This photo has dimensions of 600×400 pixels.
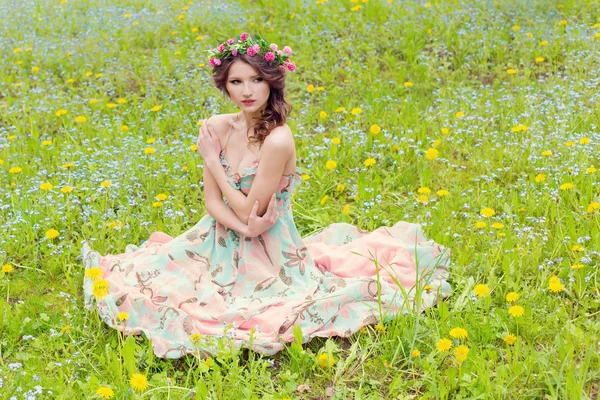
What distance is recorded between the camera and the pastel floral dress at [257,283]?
138 inches

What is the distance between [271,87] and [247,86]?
5.6 inches

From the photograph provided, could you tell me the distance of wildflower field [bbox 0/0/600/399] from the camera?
3303 millimetres

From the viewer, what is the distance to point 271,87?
11.9ft

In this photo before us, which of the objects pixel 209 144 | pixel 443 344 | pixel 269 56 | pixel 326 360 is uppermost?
pixel 269 56

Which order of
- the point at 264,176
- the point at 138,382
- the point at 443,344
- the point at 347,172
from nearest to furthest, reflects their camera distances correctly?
1. the point at 138,382
2. the point at 443,344
3. the point at 264,176
4. the point at 347,172

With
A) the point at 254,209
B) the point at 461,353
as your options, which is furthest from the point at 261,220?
the point at 461,353

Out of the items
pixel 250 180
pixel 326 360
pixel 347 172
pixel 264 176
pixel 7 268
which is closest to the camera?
pixel 326 360

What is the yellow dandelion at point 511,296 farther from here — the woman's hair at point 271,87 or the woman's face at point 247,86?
the woman's face at point 247,86

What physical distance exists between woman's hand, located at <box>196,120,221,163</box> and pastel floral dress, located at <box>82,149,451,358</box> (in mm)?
85

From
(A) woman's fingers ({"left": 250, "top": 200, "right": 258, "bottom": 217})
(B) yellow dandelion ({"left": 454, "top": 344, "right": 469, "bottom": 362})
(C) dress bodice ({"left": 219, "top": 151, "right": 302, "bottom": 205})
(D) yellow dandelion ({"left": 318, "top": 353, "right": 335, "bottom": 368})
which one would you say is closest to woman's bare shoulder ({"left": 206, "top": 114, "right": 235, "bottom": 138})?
(C) dress bodice ({"left": 219, "top": 151, "right": 302, "bottom": 205})

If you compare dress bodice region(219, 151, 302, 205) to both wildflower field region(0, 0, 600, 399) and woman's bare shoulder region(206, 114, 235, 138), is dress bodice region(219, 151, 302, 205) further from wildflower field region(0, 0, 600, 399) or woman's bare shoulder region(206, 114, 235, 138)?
wildflower field region(0, 0, 600, 399)

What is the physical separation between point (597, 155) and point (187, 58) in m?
3.74

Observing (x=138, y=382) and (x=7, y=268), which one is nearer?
(x=138, y=382)

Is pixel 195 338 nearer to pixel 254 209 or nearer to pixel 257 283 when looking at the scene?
pixel 257 283
